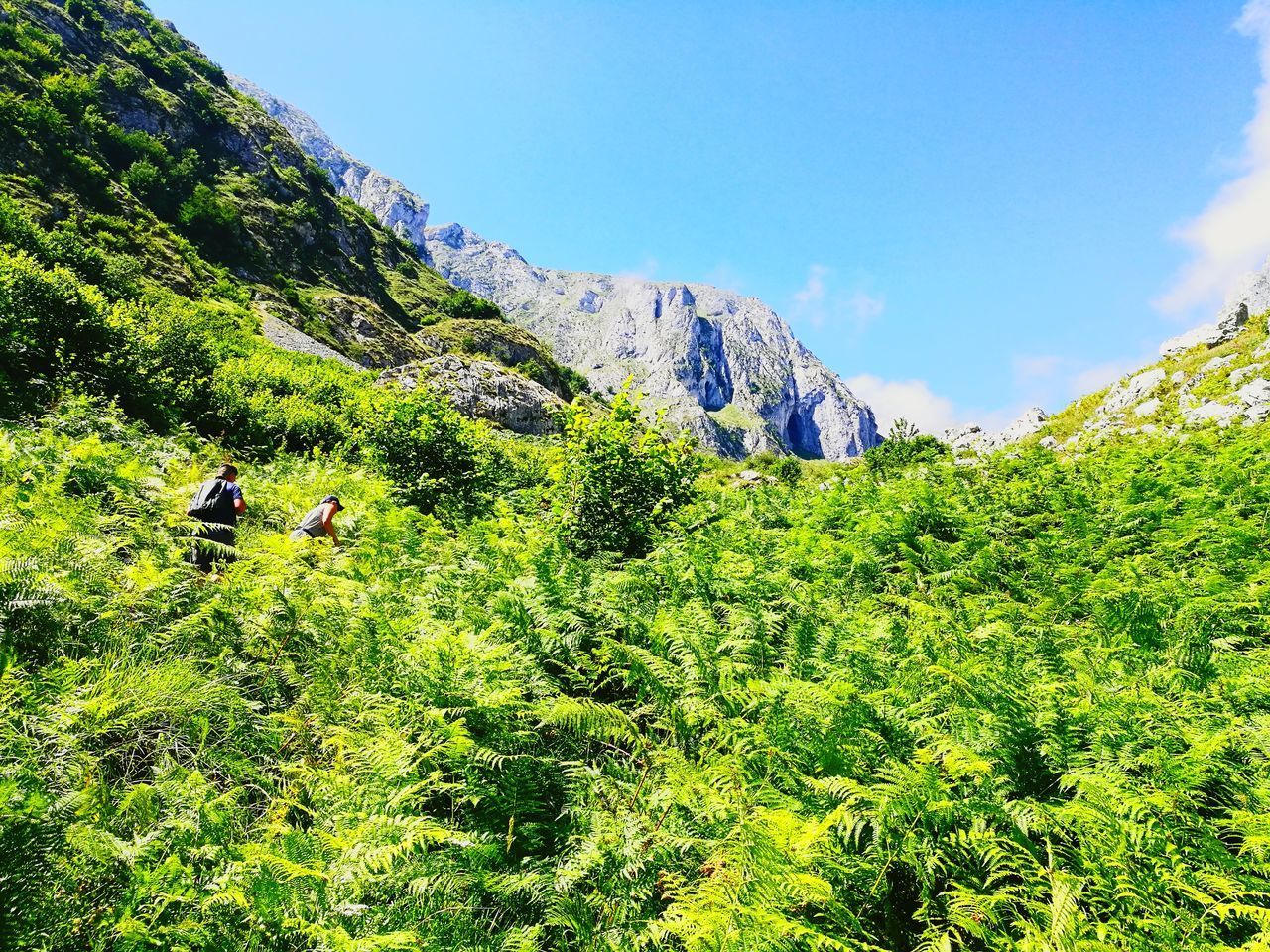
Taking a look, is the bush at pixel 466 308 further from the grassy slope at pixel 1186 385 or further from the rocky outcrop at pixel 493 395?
the grassy slope at pixel 1186 385

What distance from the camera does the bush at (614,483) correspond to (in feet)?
30.9

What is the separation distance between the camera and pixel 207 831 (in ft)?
10.4

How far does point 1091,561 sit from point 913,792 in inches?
238

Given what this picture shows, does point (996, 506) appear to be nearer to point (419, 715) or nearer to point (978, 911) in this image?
point (978, 911)

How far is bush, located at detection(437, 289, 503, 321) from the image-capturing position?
7425 cm

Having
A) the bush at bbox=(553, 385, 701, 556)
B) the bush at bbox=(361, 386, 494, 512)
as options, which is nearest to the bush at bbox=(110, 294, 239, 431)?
the bush at bbox=(361, 386, 494, 512)

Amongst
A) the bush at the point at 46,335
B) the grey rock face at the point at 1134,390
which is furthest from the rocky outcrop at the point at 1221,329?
the bush at the point at 46,335

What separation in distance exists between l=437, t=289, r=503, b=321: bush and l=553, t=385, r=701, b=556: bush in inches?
2663

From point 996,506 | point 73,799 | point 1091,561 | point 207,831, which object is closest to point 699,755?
point 207,831

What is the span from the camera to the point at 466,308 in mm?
76562

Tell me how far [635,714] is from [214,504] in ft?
19.7

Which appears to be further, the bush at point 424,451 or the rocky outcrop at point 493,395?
the rocky outcrop at point 493,395

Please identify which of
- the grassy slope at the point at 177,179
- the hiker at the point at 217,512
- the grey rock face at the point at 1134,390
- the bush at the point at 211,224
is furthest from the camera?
the bush at the point at 211,224

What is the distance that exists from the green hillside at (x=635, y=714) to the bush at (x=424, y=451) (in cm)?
236
